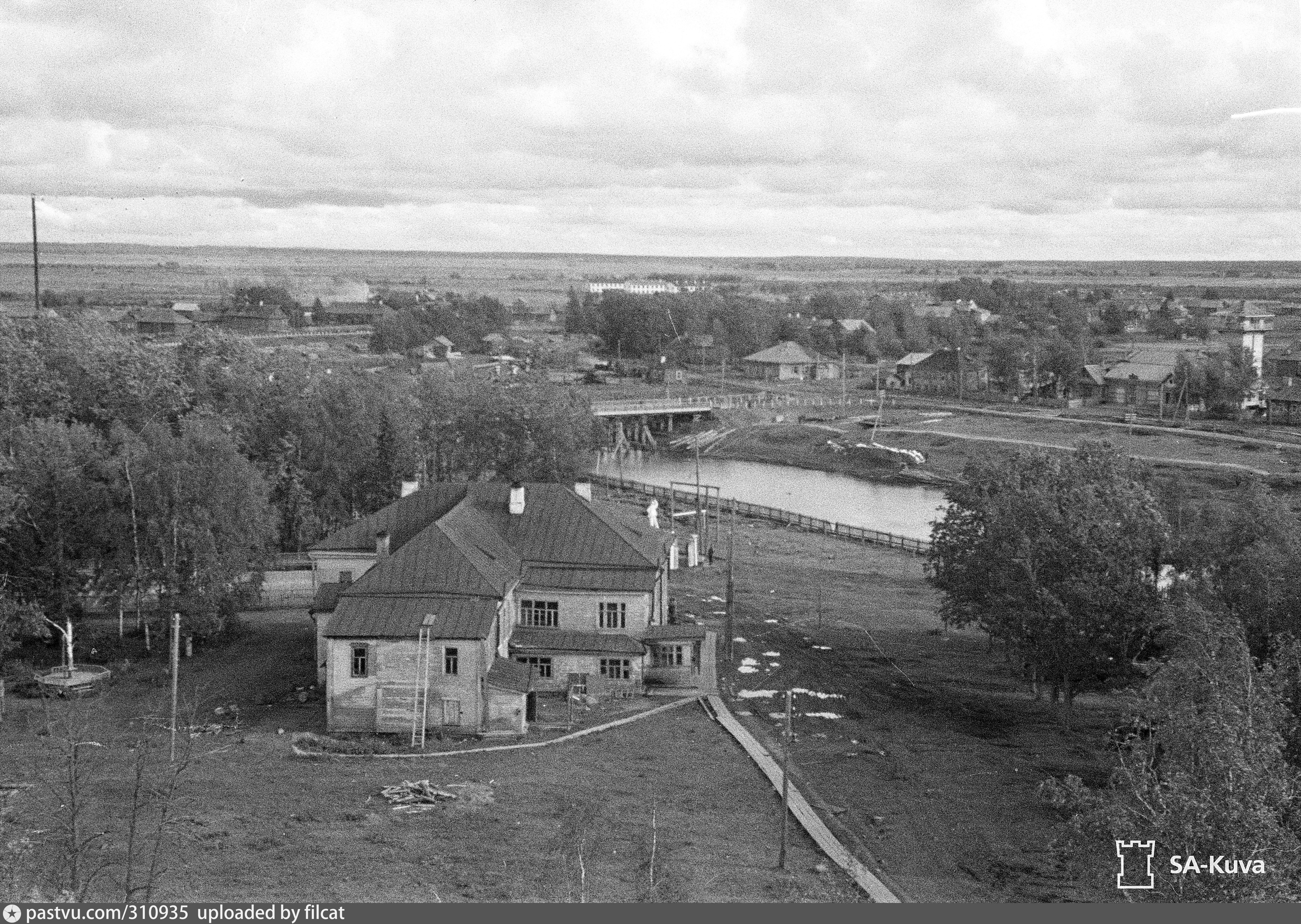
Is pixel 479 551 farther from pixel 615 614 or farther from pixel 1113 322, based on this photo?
pixel 1113 322

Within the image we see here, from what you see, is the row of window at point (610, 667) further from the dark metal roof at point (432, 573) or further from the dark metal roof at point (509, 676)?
the dark metal roof at point (432, 573)

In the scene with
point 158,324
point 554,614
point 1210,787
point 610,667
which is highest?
point 158,324

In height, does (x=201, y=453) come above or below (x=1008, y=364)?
above

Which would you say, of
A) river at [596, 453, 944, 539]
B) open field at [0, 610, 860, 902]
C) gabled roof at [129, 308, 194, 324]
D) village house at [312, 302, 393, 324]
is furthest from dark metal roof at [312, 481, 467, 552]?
village house at [312, 302, 393, 324]

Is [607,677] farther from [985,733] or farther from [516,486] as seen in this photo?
[985,733]

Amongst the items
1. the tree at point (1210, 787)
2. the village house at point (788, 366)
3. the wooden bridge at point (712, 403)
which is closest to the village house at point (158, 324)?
the wooden bridge at point (712, 403)

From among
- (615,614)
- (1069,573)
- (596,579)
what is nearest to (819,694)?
(615,614)

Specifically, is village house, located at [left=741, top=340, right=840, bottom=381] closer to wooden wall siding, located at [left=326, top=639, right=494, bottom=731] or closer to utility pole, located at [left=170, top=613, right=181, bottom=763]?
wooden wall siding, located at [left=326, top=639, right=494, bottom=731]
